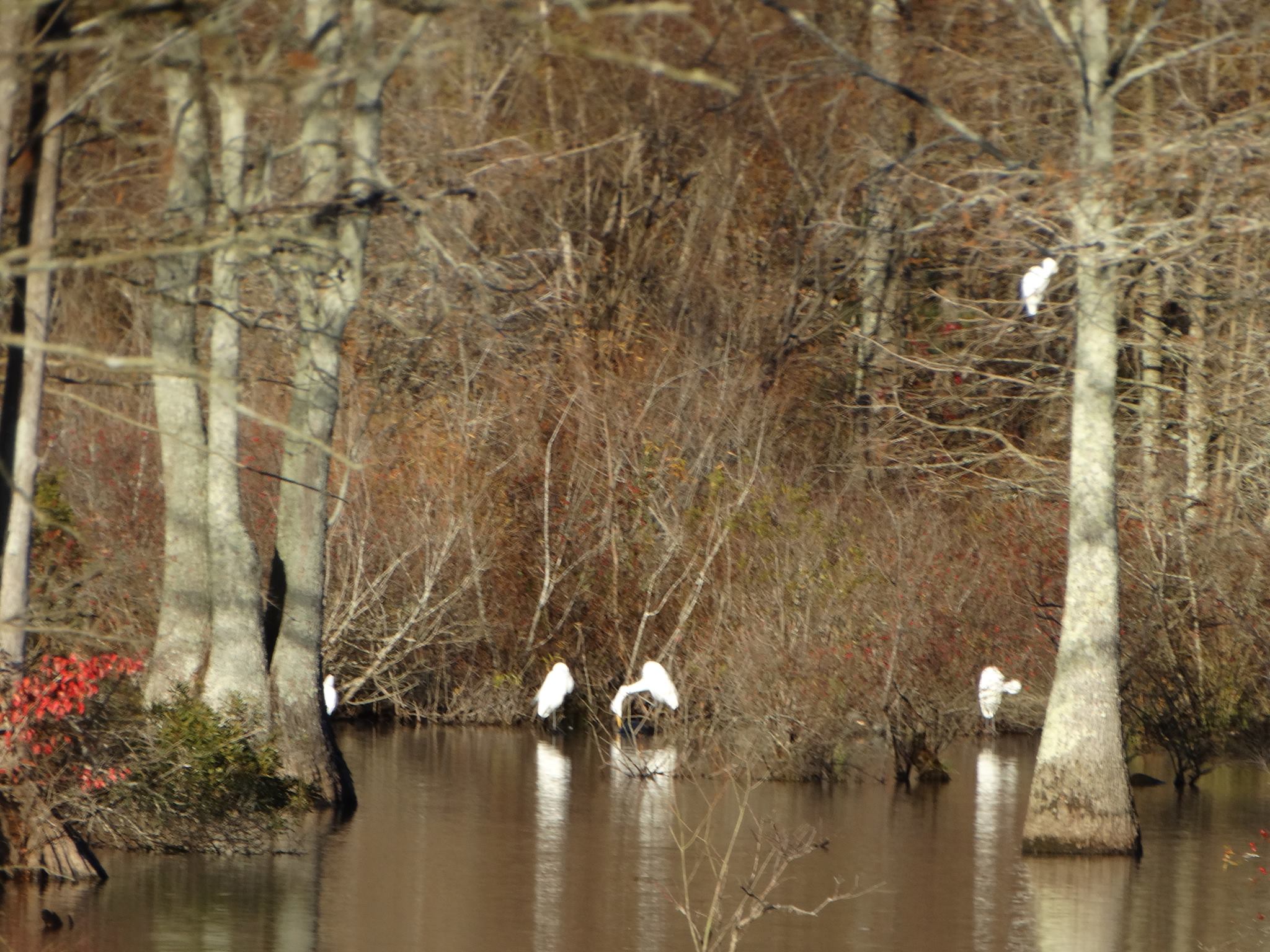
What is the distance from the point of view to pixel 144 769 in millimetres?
12680

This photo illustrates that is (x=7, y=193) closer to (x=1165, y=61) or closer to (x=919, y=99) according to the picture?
(x=919, y=99)

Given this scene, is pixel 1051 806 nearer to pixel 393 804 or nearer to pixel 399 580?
pixel 393 804

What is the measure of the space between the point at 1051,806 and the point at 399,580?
402 inches

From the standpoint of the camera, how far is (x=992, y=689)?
2128cm

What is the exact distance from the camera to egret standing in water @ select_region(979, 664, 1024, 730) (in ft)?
69.3

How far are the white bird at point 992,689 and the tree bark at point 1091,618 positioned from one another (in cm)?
648

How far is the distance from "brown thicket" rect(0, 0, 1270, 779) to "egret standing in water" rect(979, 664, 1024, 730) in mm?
253

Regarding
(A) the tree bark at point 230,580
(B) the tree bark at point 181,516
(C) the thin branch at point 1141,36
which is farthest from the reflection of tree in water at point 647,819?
(C) the thin branch at point 1141,36

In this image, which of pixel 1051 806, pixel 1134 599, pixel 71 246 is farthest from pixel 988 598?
pixel 71 246

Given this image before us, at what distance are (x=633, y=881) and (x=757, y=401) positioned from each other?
12.9m

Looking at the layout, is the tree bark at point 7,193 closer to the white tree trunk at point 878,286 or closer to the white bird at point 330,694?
the white bird at point 330,694

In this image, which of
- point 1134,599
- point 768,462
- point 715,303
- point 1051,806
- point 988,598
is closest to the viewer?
point 1051,806

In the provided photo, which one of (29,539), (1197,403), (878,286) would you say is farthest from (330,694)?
(878,286)

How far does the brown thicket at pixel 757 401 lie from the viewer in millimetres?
15398
